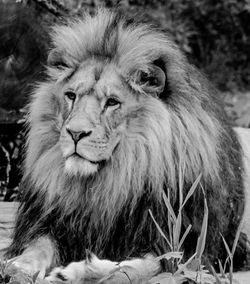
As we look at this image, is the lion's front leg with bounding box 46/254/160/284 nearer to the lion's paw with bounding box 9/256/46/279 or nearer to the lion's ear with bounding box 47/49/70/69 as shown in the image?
the lion's paw with bounding box 9/256/46/279

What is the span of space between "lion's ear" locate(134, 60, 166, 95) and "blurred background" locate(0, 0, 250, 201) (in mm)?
1801

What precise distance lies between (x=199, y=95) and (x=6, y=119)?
2810 mm

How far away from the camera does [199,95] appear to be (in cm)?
470

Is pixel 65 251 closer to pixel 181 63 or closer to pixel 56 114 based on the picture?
pixel 56 114

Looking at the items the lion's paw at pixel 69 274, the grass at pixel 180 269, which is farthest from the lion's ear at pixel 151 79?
the lion's paw at pixel 69 274

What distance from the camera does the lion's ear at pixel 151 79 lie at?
4.56 m

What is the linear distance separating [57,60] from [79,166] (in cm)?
69

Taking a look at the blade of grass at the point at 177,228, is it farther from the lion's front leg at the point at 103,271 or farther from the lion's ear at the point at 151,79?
the lion's ear at the point at 151,79

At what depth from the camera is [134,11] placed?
6.28 m

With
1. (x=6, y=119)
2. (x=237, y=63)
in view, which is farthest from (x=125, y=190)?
(x=237, y=63)

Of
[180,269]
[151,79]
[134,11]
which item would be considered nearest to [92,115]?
[151,79]

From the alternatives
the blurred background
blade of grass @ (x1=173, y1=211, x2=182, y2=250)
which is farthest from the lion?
the blurred background

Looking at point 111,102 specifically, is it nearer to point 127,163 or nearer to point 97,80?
point 97,80

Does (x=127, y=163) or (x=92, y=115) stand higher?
(x=92, y=115)
